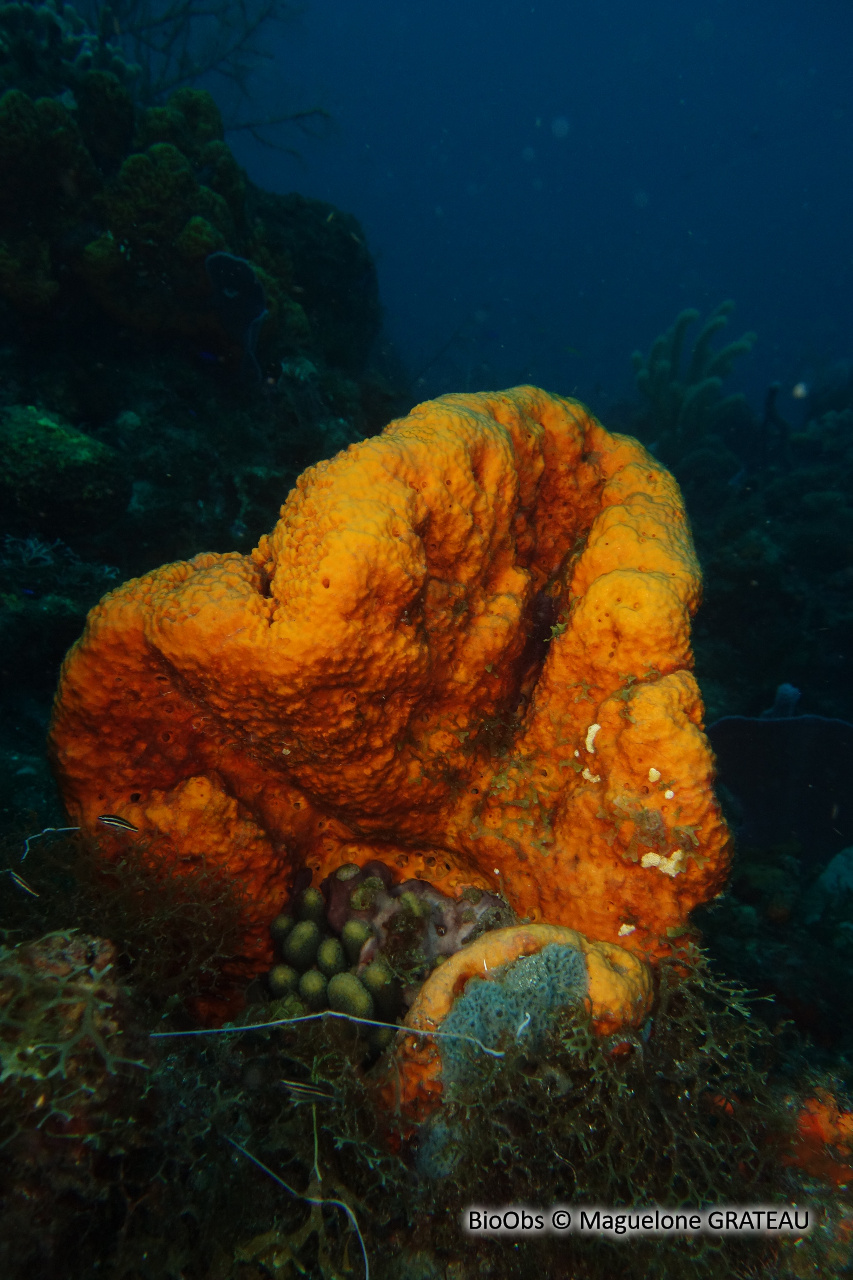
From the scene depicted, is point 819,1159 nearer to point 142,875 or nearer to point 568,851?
point 568,851

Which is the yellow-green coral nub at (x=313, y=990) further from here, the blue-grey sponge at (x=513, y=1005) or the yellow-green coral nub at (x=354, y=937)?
the blue-grey sponge at (x=513, y=1005)

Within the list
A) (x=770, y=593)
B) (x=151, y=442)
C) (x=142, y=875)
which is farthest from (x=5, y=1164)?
(x=770, y=593)

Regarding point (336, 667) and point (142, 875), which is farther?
point (142, 875)

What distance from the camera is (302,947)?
2.38 meters

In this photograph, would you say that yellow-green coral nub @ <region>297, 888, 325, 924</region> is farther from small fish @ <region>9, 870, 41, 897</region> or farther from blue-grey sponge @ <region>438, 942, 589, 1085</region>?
small fish @ <region>9, 870, 41, 897</region>

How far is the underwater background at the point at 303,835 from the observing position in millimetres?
1581

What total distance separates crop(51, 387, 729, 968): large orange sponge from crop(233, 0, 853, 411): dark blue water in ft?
285

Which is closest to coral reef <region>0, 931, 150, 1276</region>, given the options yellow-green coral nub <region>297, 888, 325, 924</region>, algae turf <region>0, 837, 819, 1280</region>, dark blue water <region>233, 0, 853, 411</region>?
algae turf <region>0, 837, 819, 1280</region>

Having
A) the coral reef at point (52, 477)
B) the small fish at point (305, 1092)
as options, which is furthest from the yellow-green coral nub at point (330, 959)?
the coral reef at point (52, 477)

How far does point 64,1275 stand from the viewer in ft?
4.25

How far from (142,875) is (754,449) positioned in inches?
530

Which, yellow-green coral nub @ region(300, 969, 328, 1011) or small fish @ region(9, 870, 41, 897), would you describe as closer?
small fish @ region(9, 870, 41, 897)

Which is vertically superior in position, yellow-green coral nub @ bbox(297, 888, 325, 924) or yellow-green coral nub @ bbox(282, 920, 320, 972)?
yellow-green coral nub @ bbox(297, 888, 325, 924)

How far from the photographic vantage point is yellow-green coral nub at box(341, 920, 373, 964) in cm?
239
